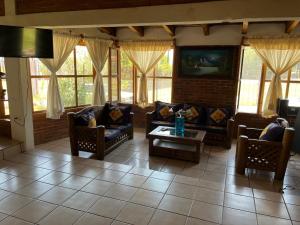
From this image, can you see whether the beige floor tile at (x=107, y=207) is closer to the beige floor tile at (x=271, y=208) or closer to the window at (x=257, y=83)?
the beige floor tile at (x=271, y=208)

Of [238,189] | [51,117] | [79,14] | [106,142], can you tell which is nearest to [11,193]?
[106,142]

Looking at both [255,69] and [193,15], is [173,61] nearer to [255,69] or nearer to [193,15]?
[255,69]

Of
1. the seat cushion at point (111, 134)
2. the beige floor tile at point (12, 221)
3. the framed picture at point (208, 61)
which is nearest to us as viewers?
the beige floor tile at point (12, 221)

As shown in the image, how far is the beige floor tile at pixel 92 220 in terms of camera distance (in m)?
2.21

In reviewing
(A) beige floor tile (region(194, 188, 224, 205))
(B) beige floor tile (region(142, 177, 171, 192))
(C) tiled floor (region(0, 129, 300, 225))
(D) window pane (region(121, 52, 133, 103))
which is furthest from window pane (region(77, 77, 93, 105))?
(A) beige floor tile (region(194, 188, 224, 205))

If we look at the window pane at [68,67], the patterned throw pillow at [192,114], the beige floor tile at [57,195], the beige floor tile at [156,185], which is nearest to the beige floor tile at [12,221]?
the beige floor tile at [57,195]

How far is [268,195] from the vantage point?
9.15 ft

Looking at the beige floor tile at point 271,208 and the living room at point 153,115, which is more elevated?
the living room at point 153,115

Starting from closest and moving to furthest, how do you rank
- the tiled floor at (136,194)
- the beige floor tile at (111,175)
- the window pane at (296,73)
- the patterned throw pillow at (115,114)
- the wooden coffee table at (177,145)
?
the tiled floor at (136,194) < the beige floor tile at (111,175) < the wooden coffee table at (177,145) < the window pane at (296,73) < the patterned throw pillow at (115,114)

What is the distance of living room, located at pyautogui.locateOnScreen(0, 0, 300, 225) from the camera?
253 cm

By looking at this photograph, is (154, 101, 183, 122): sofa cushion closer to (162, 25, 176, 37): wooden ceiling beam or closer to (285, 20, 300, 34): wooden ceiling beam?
(162, 25, 176, 37): wooden ceiling beam

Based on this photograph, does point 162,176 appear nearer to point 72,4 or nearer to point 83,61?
point 72,4

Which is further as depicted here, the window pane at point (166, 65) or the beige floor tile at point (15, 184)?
the window pane at point (166, 65)

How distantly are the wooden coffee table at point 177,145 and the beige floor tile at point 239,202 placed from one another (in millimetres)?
1232
